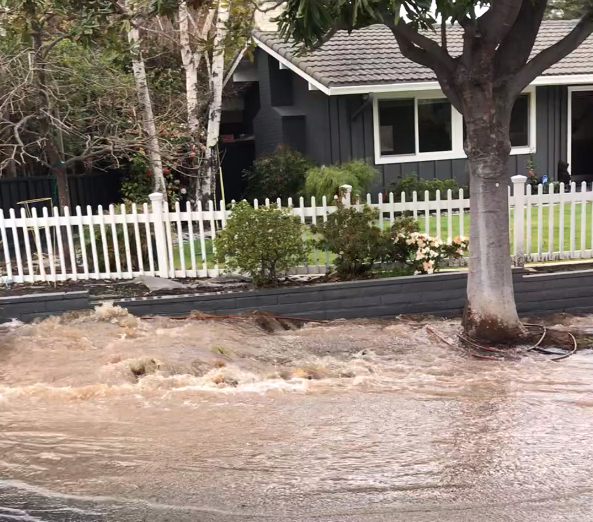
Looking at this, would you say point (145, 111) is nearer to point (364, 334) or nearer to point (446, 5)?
point (364, 334)

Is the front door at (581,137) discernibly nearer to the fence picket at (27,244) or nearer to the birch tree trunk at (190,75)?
the birch tree trunk at (190,75)

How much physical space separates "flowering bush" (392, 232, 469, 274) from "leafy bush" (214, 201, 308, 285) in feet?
4.15

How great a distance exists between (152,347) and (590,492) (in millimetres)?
4461

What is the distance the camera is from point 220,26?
1139 centimetres

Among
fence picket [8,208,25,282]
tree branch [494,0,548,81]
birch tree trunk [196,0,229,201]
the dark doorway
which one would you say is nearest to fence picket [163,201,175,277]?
fence picket [8,208,25,282]

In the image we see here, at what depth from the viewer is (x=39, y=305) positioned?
790 cm

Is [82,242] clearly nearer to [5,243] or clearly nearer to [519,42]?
[5,243]

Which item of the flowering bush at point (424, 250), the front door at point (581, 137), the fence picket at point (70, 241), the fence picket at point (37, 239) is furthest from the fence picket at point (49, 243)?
the front door at point (581, 137)

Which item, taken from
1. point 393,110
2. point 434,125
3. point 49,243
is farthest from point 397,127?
point 49,243

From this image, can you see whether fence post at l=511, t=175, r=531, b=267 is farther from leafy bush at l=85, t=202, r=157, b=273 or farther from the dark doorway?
the dark doorway

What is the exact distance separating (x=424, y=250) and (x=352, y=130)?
7.43 metres

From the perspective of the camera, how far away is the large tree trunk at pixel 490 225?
7020 mm

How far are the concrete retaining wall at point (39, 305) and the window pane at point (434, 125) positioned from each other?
10.2m

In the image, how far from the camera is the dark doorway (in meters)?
17.4
